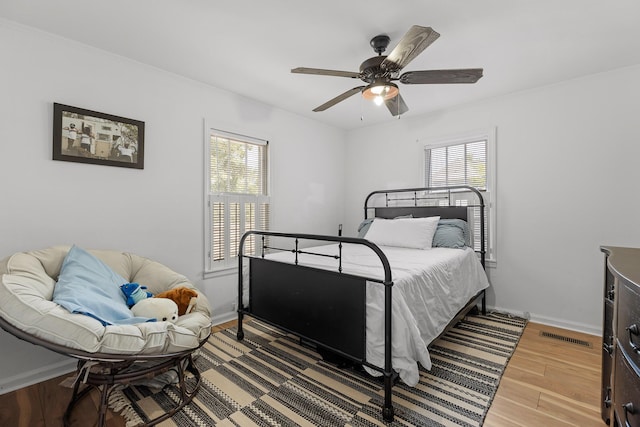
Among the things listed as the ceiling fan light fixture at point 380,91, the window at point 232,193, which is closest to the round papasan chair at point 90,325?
the window at point 232,193

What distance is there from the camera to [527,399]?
192cm

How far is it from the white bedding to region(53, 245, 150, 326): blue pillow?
3.58ft

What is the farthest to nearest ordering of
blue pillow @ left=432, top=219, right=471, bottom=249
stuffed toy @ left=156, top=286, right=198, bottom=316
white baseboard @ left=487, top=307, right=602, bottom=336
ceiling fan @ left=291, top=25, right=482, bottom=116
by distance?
blue pillow @ left=432, top=219, right=471, bottom=249 → white baseboard @ left=487, top=307, right=602, bottom=336 → stuffed toy @ left=156, top=286, right=198, bottom=316 → ceiling fan @ left=291, top=25, right=482, bottom=116

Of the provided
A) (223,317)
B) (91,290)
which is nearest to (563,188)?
(223,317)

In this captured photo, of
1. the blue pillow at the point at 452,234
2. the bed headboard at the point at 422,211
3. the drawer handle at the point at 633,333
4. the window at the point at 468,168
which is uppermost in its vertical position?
the window at the point at 468,168

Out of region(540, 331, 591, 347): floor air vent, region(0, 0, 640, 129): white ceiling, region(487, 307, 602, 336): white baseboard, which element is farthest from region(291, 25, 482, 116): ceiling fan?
region(487, 307, 602, 336): white baseboard

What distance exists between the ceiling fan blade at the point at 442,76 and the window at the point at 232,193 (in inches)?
79.2

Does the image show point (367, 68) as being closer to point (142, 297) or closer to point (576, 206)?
point (142, 297)

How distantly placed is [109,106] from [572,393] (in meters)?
3.98

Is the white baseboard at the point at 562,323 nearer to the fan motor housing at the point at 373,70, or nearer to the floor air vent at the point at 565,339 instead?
the floor air vent at the point at 565,339

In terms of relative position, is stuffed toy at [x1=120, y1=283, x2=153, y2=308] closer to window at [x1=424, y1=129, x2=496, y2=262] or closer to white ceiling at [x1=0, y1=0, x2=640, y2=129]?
white ceiling at [x1=0, y1=0, x2=640, y2=129]

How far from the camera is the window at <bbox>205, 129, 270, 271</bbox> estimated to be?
3.19 meters

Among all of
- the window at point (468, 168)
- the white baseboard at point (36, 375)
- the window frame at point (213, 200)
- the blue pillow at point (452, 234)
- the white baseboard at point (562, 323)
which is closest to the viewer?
the white baseboard at point (36, 375)

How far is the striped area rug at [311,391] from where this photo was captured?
174cm
